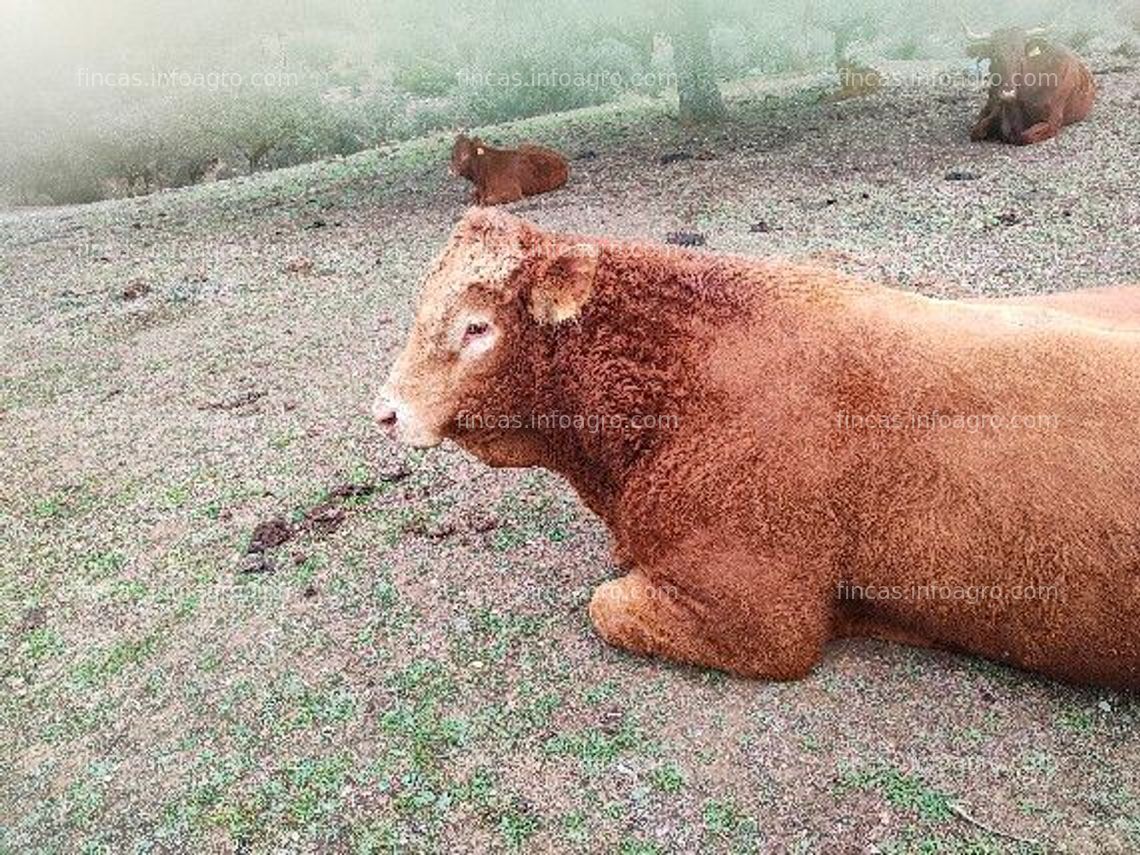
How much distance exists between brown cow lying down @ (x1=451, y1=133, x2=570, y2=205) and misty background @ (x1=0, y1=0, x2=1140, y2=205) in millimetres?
4027

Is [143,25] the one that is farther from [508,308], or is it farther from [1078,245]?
[508,308]

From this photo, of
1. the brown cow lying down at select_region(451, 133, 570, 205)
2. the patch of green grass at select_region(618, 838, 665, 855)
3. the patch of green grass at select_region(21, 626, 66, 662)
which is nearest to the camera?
the patch of green grass at select_region(618, 838, 665, 855)

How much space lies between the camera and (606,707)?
A: 12.1 ft

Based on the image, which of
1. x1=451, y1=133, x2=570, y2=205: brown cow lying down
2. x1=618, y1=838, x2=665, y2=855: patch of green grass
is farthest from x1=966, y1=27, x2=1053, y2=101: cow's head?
x1=618, y1=838, x2=665, y2=855: patch of green grass

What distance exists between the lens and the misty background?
18250mm

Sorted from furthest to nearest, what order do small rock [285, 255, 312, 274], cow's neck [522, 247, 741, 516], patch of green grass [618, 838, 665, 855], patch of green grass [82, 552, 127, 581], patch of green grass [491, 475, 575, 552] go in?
small rock [285, 255, 312, 274], patch of green grass [82, 552, 127, 581], patch of green grass [491, 475, 575, 552], cow's neck [522, 247, 741, 516], patch of green grass [618, 838, 665, 855]

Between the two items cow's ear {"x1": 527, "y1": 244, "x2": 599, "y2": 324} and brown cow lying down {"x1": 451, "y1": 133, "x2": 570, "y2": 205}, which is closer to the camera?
cow's ear {"x1": 527, "y1": 244, "x2": 599, "y2": 324}

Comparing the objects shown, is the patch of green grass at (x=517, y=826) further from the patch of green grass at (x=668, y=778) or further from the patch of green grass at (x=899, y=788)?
the patch of green grass at (x=899, y=788)

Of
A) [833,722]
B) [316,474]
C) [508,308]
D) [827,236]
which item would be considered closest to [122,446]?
[316,474]

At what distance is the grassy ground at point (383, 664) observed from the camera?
3.27m

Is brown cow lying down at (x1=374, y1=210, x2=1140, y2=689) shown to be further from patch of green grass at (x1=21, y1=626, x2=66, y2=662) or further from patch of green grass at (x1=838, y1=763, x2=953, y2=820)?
patch of green grass at (x1=21, y1=626, x2=66, y2=662)

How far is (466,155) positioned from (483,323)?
8250 millimetres

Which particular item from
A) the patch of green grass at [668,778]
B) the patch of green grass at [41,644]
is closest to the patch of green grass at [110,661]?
the patch of green grass at [41,644]

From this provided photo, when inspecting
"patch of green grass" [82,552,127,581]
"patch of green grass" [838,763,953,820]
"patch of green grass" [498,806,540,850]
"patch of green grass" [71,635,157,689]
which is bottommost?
"patch of green grass" [838,763,953,820]
